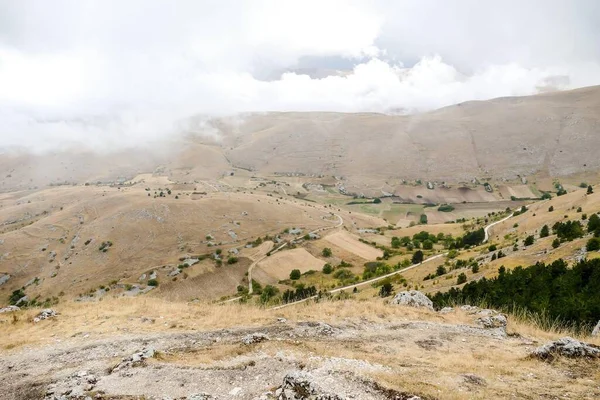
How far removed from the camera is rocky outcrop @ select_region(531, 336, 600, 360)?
42.0 feet

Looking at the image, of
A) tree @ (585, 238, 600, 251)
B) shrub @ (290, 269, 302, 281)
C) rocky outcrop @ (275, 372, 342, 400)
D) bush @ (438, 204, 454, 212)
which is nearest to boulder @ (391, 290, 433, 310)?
rocky outcrop @ (275, 372, 342, 400)

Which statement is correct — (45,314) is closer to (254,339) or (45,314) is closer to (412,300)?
(254,339)

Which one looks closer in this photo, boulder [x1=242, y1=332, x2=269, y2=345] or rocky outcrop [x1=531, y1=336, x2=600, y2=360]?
rocky outcrop [x1=531, y1=336, x2=600, y2=360]

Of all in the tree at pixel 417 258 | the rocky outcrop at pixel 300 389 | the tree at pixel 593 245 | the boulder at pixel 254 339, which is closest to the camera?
the rocky outcrop at pixel 300 389

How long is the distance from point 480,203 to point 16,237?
186930 millimetres

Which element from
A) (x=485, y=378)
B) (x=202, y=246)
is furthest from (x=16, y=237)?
(x=485, y=378)

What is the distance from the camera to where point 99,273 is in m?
97.2

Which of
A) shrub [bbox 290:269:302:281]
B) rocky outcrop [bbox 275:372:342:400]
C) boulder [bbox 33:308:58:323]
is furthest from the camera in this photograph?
shrub [bbox 290:269:302:281]

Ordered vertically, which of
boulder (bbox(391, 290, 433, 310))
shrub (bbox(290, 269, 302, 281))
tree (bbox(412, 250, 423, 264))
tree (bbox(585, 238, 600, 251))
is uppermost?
boulder (bbox(391, 290, 433, 310))

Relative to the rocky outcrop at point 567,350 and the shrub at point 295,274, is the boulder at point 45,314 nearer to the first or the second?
the rocky outcrop at point 567,350

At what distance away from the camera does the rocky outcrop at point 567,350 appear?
12.8 m

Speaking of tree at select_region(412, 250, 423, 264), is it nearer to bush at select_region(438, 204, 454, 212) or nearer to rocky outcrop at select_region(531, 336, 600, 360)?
rocky outcrop at select_region(531, 336, 600, 360)

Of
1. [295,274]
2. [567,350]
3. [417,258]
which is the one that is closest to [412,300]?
[567,350]

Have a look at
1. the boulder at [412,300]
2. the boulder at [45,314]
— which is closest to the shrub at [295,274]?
the boulder at [412,300]
